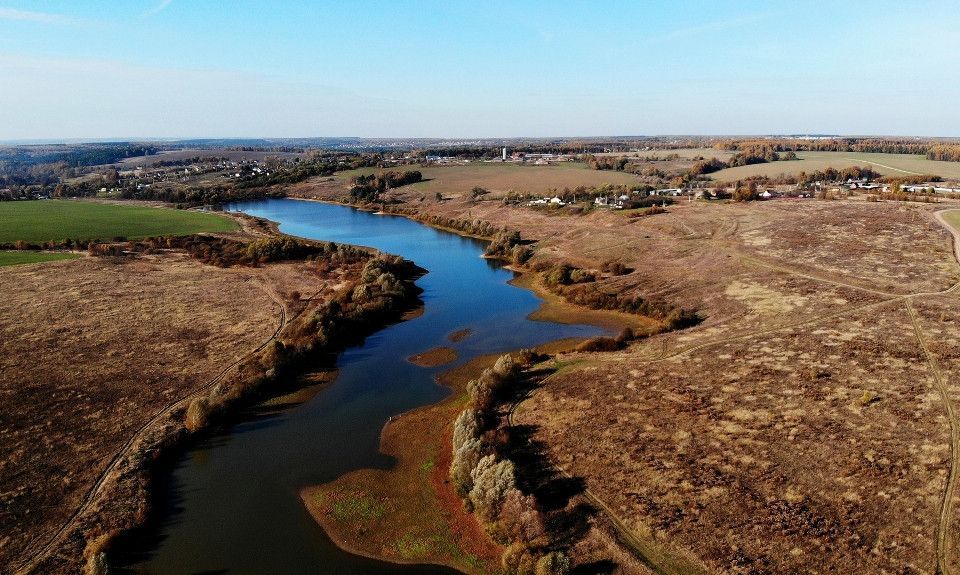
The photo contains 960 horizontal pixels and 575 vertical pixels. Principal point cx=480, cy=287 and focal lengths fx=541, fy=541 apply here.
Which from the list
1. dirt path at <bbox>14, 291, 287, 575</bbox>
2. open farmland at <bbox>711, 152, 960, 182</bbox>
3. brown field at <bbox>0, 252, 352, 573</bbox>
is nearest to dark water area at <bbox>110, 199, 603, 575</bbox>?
brown field at <bbox>0, 252, 352, 573</bbox>

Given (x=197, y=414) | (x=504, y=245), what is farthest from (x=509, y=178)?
(x=197, y=414)

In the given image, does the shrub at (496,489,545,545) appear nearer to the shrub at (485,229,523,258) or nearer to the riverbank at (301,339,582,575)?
the riverbank at (301,339,582,575)

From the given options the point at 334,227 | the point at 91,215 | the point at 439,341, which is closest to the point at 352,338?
the point at 439,341

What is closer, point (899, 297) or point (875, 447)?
A: point (875, 447)

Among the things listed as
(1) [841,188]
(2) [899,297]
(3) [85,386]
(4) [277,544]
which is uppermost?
(1) [841,188]

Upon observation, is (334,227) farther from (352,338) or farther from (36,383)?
(36,383)

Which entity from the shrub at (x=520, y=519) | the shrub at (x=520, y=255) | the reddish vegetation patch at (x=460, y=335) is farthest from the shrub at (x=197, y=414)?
the shrub at (x=520, y=255)

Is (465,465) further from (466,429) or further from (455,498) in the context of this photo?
(466,429)

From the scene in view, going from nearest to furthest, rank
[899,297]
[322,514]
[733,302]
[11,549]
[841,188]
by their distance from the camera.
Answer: [11,549], [322,514], [899,297], [733,302], [841,188]
